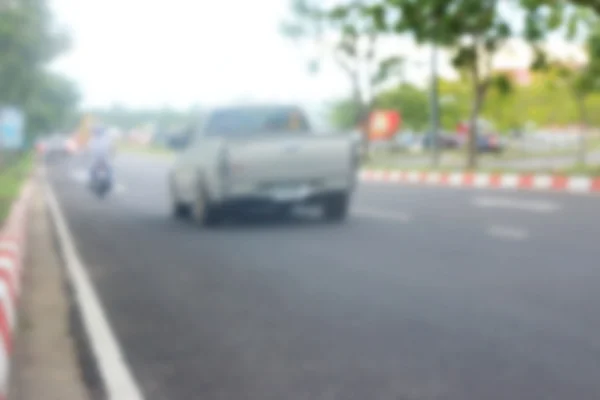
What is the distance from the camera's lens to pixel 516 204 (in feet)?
66.9

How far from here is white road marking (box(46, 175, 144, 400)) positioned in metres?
5.87

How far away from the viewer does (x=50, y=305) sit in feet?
30.1

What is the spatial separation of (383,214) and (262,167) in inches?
114

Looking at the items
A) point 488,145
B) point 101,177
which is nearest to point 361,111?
point 488,145

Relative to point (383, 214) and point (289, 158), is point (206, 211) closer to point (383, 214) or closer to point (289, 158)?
point (289, 158)

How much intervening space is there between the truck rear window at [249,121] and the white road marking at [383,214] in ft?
5.63

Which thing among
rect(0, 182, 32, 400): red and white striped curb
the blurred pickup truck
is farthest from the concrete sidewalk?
the blurred pickup truck

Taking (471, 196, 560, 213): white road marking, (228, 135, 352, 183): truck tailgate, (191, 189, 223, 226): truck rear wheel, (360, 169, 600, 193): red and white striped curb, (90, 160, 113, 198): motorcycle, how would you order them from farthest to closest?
(90, 160, 113, 198): motorcycle < (360, 169, 600, 193): red and white striped curb < (471, 196, 560, 213): white road marking < (191, 189, 223, 226): truck rear wheel < (228, 135, 352, 183): truck tailgate

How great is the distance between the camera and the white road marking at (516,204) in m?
19.0

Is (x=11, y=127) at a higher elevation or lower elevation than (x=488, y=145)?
higher

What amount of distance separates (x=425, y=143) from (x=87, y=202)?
47.8 meters

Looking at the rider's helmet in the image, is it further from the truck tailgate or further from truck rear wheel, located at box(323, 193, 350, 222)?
the truck tailgate

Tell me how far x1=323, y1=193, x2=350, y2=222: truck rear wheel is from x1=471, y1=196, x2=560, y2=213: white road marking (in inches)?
123

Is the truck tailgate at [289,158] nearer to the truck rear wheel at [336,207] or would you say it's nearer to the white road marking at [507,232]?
the truck rear wheel at [336,207]
